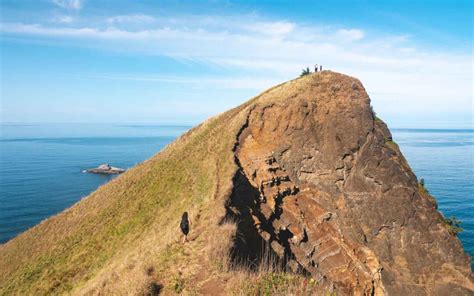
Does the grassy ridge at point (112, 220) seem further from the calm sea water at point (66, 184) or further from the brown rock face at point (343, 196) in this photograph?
the calm sea water at point (66, 184)

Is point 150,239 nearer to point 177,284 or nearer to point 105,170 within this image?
point 177,284

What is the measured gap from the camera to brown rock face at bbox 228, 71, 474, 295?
107ft

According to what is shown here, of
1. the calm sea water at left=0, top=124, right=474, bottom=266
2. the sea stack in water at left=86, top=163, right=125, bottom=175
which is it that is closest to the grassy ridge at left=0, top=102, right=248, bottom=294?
the calm sea water at left=0, top=124, right=474, bottom=266

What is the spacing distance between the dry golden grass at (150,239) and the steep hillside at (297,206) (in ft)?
0.65

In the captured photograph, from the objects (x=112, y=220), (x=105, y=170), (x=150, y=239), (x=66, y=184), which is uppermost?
(x=150, y=239)

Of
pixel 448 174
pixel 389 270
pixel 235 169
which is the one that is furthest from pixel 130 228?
pixel 448 174

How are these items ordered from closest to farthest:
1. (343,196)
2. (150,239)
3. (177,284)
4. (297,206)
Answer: (177,284) < (150,239) < (297,206) < (343,196)

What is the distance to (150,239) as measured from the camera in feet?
80.4

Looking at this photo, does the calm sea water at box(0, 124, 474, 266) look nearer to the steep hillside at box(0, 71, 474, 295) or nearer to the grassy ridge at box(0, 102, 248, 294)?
the steep hillside at box(0, 71, 474, 295)

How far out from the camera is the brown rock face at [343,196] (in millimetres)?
32656

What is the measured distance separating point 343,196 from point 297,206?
5297 mm

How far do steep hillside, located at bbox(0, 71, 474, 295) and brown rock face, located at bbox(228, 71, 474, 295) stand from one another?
0.11 m

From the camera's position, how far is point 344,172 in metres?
36.8

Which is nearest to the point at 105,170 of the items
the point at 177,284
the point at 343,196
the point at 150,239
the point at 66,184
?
the point at 66,184
